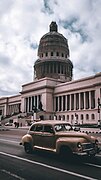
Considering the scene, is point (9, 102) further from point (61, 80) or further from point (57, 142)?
point (57, 142)

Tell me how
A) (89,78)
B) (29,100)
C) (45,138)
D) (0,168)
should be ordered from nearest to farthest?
(0,168) < (45,138) < (89,78) < (29,100)

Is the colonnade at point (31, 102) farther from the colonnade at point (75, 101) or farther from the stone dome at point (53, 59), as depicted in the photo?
the stone dome at point (53, 59)

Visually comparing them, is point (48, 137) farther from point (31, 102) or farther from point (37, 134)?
point (31, 102)

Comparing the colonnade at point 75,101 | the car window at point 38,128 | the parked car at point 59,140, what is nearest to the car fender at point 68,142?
the parked car at point 59,140

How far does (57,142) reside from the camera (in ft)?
34.8

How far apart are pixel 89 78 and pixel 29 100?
1111 inches

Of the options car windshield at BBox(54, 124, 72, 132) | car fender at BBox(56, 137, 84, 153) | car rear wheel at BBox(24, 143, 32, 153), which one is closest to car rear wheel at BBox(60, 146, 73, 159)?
car fender at BBox(56, 137, 84, 153)

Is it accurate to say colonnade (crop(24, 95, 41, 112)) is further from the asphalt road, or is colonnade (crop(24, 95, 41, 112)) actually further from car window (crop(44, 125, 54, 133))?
the asphalt road

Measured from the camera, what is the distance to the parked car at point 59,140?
32.6 ft

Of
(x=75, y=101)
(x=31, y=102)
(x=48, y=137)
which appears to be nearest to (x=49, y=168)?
(x=48, y=137)

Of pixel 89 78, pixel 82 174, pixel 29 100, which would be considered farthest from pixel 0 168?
pixel 29 100

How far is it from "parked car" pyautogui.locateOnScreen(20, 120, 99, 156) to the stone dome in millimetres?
81643

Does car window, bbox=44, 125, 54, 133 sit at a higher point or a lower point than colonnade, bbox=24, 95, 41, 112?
lower

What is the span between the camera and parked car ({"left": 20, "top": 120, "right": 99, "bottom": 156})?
9.92 m
